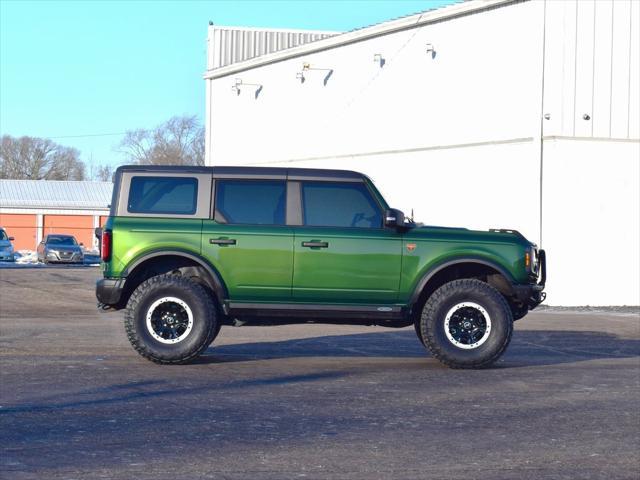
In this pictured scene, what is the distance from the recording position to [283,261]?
12.0 metres

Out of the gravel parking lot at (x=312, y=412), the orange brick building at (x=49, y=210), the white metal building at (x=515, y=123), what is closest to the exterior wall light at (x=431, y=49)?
the white metal building at (x=515, y=123)

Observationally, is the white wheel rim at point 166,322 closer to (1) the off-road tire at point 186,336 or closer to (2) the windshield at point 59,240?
(1) the off-road tire at point 186,336

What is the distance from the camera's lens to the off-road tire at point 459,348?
12.0m

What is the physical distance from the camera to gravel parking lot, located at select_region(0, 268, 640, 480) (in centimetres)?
732

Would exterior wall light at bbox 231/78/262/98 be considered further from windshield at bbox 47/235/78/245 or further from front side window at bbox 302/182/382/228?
front side window at bbox 302/182/382/228

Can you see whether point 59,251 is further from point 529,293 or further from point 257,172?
point 529,293

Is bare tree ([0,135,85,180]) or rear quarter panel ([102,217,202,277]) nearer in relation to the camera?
rear quarter panel ([102,217,202,277])

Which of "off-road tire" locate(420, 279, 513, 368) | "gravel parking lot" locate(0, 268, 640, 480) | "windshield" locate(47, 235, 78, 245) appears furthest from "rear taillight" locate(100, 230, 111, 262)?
"windshield" locate(47, 235, 78, 245)

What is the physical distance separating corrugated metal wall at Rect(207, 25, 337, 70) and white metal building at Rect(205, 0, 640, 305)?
30.3 ft

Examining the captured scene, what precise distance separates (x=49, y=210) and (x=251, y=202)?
70686 millimetres

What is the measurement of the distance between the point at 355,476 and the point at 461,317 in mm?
5334

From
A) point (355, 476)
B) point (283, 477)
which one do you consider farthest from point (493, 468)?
point (283, 477)

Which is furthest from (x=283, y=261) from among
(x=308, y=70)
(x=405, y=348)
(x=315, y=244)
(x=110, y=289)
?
(x=308, y=70)

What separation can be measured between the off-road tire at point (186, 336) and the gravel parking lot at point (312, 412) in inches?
9.2
